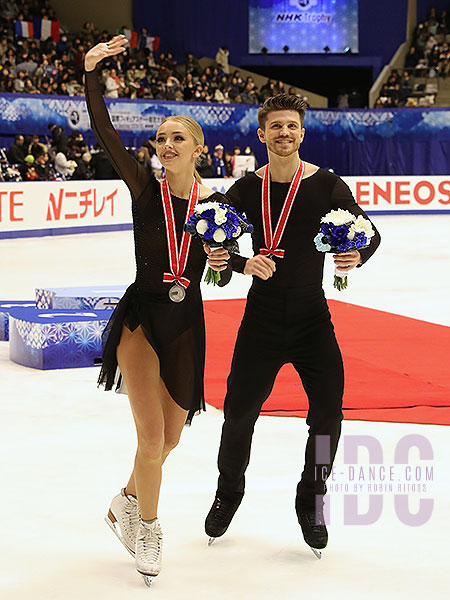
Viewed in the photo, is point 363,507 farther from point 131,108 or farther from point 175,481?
point 131,108

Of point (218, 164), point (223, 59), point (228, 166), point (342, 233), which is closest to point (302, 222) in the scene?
point (342, 233)

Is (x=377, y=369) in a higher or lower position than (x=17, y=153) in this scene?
lower

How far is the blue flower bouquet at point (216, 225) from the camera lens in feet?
11.3

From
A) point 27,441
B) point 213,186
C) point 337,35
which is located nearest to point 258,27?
point 337,35

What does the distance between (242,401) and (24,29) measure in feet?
70.8

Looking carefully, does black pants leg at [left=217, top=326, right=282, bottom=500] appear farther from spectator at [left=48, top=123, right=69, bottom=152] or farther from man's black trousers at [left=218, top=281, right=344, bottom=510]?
spectator at [left=48, top=123, right=69, bottom=152]

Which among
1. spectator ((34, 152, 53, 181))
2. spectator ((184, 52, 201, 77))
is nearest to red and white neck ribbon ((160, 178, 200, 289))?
spectator ((34, 152, 53, 181))

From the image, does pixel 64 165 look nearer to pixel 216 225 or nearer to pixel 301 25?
pixel 301 25

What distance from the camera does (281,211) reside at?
3758mm

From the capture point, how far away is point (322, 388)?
376cm

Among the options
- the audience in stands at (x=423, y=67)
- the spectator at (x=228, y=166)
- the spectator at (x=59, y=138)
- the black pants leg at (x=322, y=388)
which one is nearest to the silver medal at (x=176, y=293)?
the black pants leg at (x=322, y=388)

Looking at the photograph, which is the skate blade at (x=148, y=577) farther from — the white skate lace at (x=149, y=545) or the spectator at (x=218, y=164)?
the spectator at (x=218, y=164)

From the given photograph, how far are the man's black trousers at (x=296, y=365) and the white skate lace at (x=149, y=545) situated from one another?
53 centimetres

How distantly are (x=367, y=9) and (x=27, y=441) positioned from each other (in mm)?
27813
